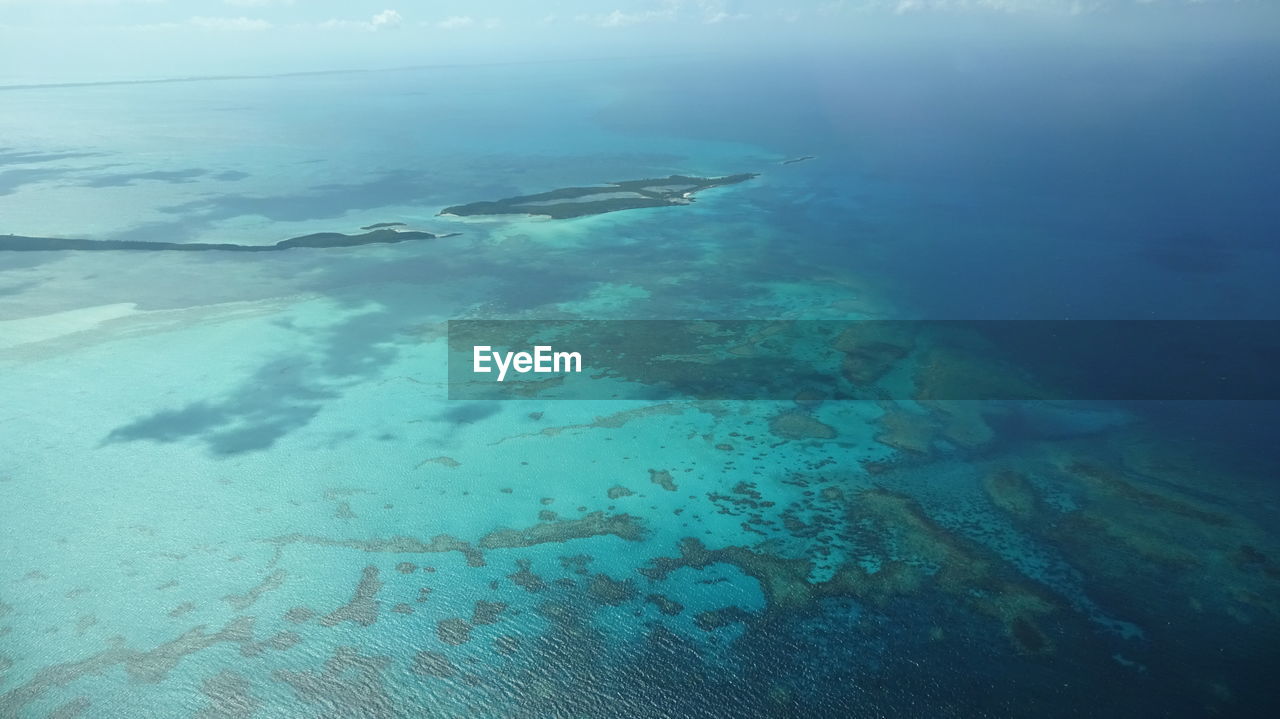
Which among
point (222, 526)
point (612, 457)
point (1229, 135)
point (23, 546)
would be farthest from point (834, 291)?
point (1229, 135)

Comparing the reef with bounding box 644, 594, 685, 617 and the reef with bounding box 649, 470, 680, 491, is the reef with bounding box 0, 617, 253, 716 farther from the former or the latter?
the reef with bounding box 649, 470, 680, 491

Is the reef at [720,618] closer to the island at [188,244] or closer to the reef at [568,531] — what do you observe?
the reef at [568,531]

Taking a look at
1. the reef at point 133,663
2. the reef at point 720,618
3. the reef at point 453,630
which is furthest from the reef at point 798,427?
the reef at point 133,663

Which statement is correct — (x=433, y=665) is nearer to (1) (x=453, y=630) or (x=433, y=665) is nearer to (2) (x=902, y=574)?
(1) (x=453, y=630)

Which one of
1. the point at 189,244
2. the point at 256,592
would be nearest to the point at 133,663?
the point at 256,592

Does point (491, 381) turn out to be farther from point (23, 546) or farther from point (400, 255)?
point (400, 255)

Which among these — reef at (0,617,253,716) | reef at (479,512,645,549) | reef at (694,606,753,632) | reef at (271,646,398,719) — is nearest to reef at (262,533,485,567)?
reef at (479,512,645,549)
